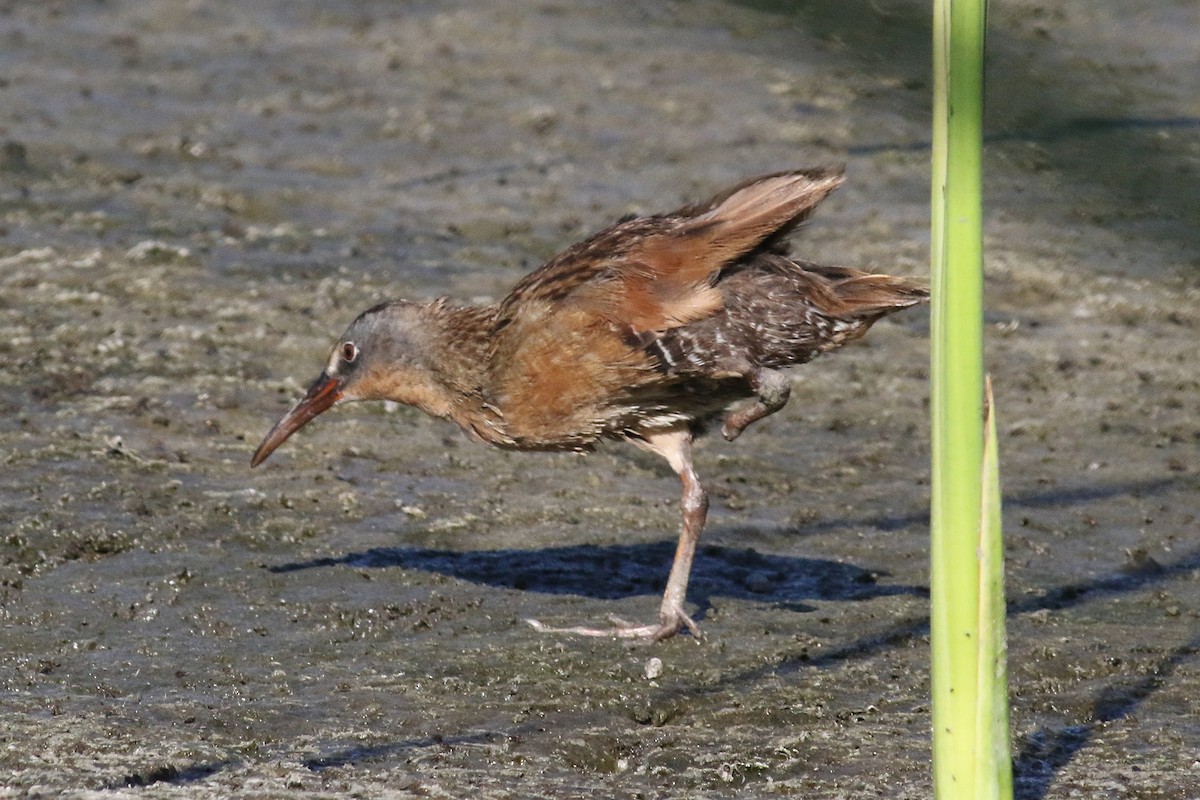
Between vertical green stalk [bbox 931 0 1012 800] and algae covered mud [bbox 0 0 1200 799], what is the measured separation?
25cm

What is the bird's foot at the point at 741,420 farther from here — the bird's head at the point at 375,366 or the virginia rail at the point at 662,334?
the bird's head at the point at 375,366

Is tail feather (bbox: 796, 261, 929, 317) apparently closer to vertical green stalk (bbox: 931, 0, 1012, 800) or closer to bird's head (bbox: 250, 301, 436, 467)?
bird's head (bbox: 250, 301, 436, 467)

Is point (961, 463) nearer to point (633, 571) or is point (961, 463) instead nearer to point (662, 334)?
point (662, 334)

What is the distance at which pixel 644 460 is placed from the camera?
6793mm

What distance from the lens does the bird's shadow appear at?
217 inches

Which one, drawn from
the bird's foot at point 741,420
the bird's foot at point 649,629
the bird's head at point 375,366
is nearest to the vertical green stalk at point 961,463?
the bird's foot at point 649,629

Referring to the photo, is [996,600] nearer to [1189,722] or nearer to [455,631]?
[1189,722]

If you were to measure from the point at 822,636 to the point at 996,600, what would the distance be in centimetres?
280

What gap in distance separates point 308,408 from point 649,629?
1.56 m

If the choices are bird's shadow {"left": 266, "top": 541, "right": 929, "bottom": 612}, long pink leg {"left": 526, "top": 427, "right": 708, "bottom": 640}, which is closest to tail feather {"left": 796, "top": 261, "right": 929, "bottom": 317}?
long pink leg {"left": 526, "top": 427, "right": 708, "bottom": 640}

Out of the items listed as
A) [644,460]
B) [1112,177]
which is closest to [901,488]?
[644,460]

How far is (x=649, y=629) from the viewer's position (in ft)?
16.4

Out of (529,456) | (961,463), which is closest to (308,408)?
(529,456)

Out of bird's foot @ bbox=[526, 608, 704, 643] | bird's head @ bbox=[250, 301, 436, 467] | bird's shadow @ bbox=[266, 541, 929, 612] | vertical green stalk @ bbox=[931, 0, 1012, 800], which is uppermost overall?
vertical green stalk @ bbox=[931, 0, 1012, 800]
